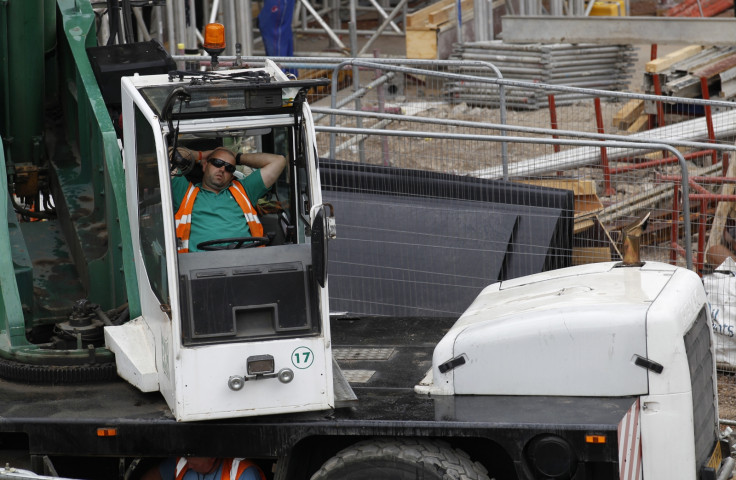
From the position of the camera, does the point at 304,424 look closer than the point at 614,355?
No

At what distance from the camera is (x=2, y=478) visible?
20.9 ft

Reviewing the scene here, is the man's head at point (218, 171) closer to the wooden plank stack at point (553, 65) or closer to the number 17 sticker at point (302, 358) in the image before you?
the number 17 sticker at point (302, 358)

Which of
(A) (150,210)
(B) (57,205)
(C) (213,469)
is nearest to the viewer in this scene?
(A) (150,210)

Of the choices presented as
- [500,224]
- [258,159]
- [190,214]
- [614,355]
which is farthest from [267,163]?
[500,224]

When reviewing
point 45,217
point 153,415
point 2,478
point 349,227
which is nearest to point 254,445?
point 153,415

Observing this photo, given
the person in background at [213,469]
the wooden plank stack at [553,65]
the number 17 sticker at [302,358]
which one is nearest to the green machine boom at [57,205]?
the person in background at [213,469]

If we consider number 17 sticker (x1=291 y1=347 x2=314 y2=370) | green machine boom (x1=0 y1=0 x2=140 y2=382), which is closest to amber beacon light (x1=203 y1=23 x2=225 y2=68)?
green machine boom (x1=0 y1=0 x2=140 y2=382)

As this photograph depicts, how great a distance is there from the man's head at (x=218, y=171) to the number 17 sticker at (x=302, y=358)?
1.06 m

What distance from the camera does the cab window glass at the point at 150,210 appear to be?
6234 mm

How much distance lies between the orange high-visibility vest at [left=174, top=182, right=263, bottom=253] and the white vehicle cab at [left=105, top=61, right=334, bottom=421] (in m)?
0.11

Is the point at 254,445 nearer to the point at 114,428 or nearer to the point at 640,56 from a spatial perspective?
the point at 114,428

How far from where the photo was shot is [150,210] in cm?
642

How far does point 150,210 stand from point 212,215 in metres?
0.33

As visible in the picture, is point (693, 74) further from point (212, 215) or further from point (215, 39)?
point (212, 215)
